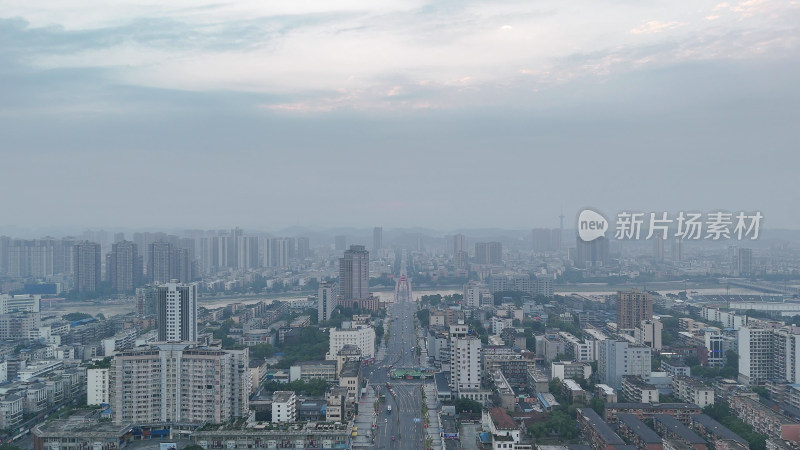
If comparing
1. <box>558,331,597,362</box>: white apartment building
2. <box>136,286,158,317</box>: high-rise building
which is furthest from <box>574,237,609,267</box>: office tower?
<box>136,286,158,317</box>: high-rise building

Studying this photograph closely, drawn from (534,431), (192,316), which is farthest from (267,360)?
(534,431)

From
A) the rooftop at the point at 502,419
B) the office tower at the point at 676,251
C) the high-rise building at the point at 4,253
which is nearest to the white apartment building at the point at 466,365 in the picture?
the rooftop at the point at 502,419

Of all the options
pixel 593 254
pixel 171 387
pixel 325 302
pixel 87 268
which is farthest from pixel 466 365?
pixel 593 254

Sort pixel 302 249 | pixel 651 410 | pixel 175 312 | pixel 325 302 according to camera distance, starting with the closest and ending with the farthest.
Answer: pixel 651 410 < pixel 175 312 < pixel 325 302 < pixel 302 249

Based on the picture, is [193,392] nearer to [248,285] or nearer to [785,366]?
[785,366]

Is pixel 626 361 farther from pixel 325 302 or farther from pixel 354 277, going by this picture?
pixel 354 277

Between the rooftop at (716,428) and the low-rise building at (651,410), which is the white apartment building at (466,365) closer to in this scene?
the low-rise building at (651,410)

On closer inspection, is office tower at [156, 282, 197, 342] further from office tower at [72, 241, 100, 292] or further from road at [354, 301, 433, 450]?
office tower at [72, 241, 100, 292]
